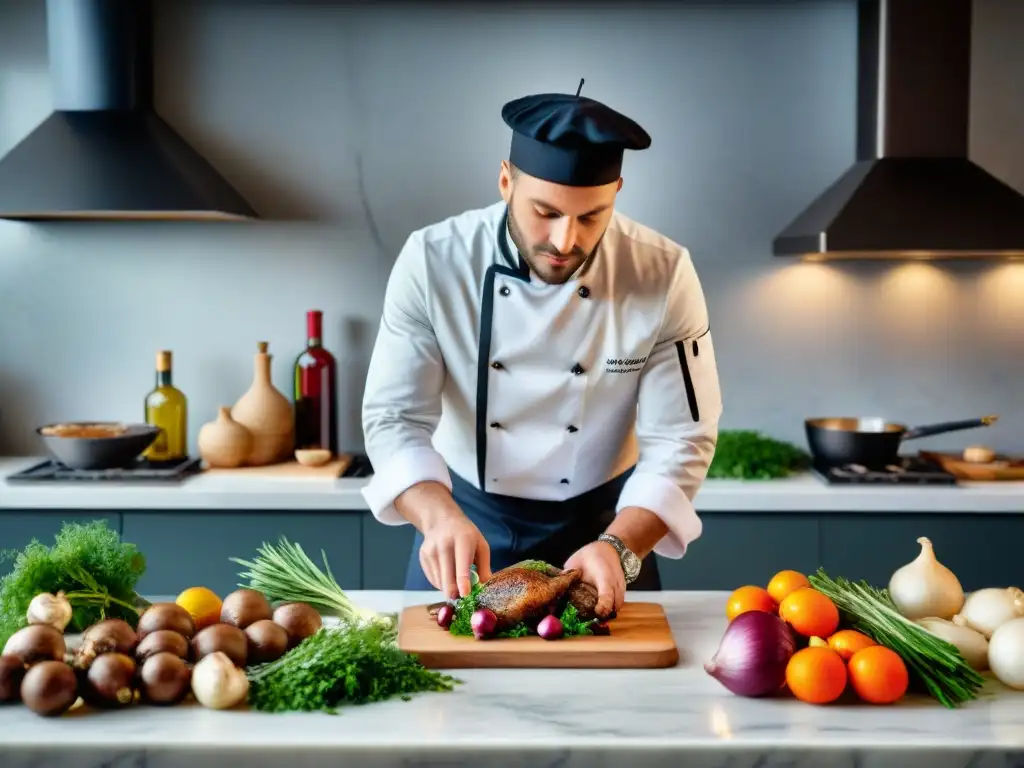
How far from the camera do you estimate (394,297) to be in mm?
2375

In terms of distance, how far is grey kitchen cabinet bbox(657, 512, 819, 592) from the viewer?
10.7 feet

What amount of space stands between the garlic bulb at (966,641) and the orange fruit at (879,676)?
A: 0.42ft

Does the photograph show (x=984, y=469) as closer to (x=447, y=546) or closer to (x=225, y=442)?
(x=447, y=546)

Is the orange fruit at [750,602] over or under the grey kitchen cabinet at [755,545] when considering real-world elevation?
over

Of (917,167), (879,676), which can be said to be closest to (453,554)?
(879,676)

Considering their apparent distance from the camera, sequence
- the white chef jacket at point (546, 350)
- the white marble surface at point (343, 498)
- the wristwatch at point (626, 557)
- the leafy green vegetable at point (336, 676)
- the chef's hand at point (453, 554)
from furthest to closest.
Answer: the white marble surface at point (343, 498)
the white chef jacket at point (546, 350)
the wristwatch at point (626, 557)
the chef's hand at point (453, 554)
the leafy green vegetable at point (336, 676)

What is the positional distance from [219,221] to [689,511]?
219 centimetres

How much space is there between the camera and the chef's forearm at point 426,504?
204 cm

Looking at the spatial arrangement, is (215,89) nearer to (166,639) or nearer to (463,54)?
(463,54)

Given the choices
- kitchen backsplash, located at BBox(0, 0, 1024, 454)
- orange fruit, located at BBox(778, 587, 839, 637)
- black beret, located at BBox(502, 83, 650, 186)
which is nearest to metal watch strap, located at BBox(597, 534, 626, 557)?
orange fruit, located at BBox(778, 587, 839, 637)

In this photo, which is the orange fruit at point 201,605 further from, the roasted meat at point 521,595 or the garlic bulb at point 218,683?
the roasted meat at point 521,595

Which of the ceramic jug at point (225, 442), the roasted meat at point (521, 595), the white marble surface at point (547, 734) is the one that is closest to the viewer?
the white marble surface at point (547, 734)

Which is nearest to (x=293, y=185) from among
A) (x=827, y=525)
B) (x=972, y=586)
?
(x=827, y=525)

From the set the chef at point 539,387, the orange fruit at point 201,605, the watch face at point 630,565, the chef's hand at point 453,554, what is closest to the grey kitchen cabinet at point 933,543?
the chef at point 539,387
